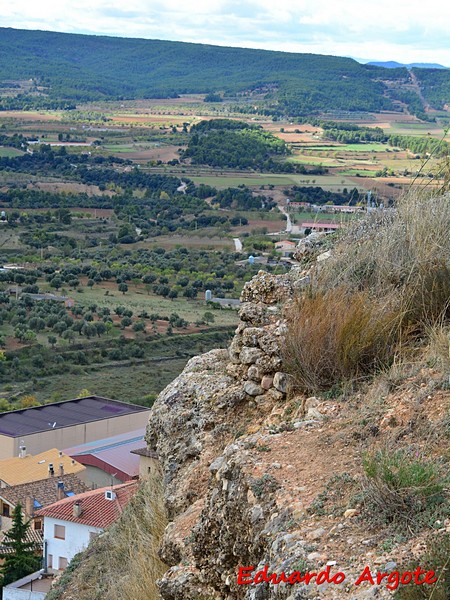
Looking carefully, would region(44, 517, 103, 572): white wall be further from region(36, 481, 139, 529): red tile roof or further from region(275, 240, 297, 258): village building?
region(275, 240, 297, 258): village building

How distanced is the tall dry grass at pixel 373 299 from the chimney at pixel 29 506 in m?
14.9

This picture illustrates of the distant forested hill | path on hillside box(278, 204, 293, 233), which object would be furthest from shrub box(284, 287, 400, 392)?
the distant forested hill

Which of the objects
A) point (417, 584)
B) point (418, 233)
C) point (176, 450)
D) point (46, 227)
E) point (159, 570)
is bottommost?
point (46, 227)

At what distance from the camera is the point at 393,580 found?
3188mm

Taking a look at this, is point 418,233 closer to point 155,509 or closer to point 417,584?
point 155,509

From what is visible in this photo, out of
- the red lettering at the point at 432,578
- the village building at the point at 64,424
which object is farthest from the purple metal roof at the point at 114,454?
the red lettering at the point at 432,578

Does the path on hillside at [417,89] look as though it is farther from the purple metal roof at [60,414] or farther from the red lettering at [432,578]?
the red lettering at [432,578]

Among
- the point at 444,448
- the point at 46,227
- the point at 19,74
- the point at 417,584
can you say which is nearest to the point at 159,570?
the point at 444,448

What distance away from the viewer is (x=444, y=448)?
3977 millimetres

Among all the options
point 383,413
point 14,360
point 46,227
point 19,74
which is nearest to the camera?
point 383,413

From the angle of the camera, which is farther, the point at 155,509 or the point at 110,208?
the point at 110,208

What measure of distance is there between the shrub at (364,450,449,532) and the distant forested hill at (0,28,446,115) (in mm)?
121596

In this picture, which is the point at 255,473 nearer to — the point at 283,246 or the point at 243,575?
the point at 243,575

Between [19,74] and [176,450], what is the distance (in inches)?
6673
